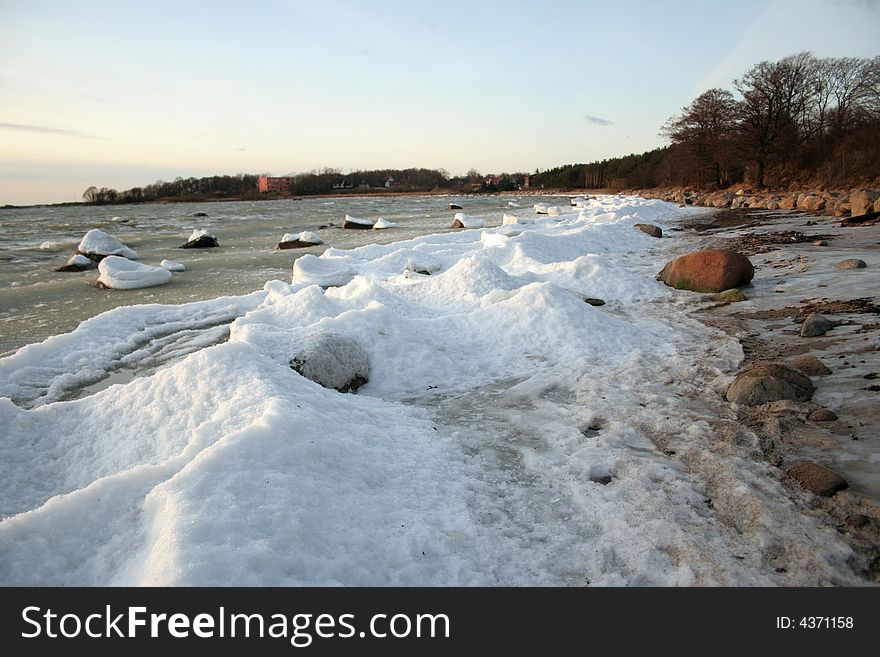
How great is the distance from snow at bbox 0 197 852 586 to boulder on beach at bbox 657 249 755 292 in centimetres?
215

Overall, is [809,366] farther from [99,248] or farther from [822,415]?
[99,248]

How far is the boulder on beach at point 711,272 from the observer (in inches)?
316

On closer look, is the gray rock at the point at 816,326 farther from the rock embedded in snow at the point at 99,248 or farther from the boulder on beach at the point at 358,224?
the boulder on beach at the point at 358,224

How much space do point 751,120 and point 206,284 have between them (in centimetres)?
3895

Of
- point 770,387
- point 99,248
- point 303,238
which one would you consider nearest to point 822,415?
point 770,387

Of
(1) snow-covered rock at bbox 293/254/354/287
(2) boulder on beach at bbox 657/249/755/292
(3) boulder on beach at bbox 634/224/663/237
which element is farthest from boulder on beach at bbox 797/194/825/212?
(1) snow-covered rock at bbox 293/254/354/287

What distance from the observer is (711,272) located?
8.20 m

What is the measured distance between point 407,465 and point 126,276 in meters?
11.4

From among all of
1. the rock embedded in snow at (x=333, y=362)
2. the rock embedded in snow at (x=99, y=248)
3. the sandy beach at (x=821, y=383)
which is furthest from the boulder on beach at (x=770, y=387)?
the rock embedded in snow at (x=99, y=248)

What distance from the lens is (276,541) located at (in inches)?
86.6

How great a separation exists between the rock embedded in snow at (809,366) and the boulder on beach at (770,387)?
266 mm

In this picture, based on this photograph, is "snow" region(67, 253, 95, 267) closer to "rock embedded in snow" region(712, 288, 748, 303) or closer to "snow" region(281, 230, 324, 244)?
"snow" region(281, 230, 324, 244)
